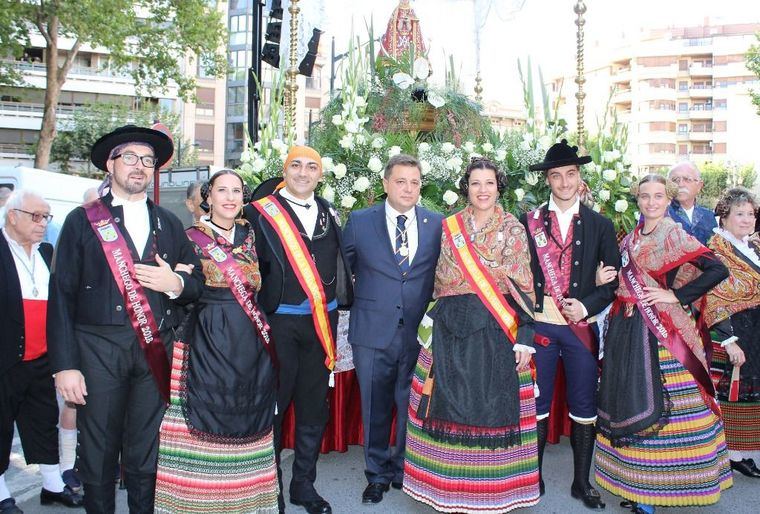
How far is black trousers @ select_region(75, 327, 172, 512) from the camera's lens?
279 cm

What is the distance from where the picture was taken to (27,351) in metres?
3.52

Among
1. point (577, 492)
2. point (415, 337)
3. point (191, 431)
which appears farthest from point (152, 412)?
point (577, 492)

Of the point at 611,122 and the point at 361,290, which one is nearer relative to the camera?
the point at 361,290

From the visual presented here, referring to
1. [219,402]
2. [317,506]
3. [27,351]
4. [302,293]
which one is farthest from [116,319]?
[317,506]

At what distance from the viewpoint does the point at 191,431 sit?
2.97m

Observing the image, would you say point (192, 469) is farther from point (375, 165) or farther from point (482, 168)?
point (375, 165)

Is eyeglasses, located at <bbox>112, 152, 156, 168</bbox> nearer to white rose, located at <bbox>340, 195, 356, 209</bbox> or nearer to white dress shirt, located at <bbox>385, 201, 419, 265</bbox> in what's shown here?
white dress shirt, located at <bbox>385, 201, 419, 265</bbox>

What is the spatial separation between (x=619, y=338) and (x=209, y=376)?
6.86ft

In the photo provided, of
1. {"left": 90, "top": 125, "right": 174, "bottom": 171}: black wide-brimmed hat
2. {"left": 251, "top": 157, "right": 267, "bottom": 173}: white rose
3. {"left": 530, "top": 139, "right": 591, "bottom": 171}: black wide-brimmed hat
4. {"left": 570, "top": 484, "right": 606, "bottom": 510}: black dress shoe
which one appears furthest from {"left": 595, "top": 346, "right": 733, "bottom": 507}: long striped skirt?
{"left": 251, "top": 157, "right": 267, "bottom": 173}: white rose

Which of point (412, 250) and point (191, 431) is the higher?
point (412, 250)

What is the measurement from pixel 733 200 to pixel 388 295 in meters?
2.23

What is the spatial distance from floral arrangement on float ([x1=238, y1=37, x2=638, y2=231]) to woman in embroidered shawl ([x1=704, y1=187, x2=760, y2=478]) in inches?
33.5

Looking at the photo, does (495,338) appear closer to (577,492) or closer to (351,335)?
(351,335)

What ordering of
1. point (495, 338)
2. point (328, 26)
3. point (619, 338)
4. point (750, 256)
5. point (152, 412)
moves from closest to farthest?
point (152, 412) < point (495, 338) < point (619, 338) < point (750, 256) < point (328, 26)
